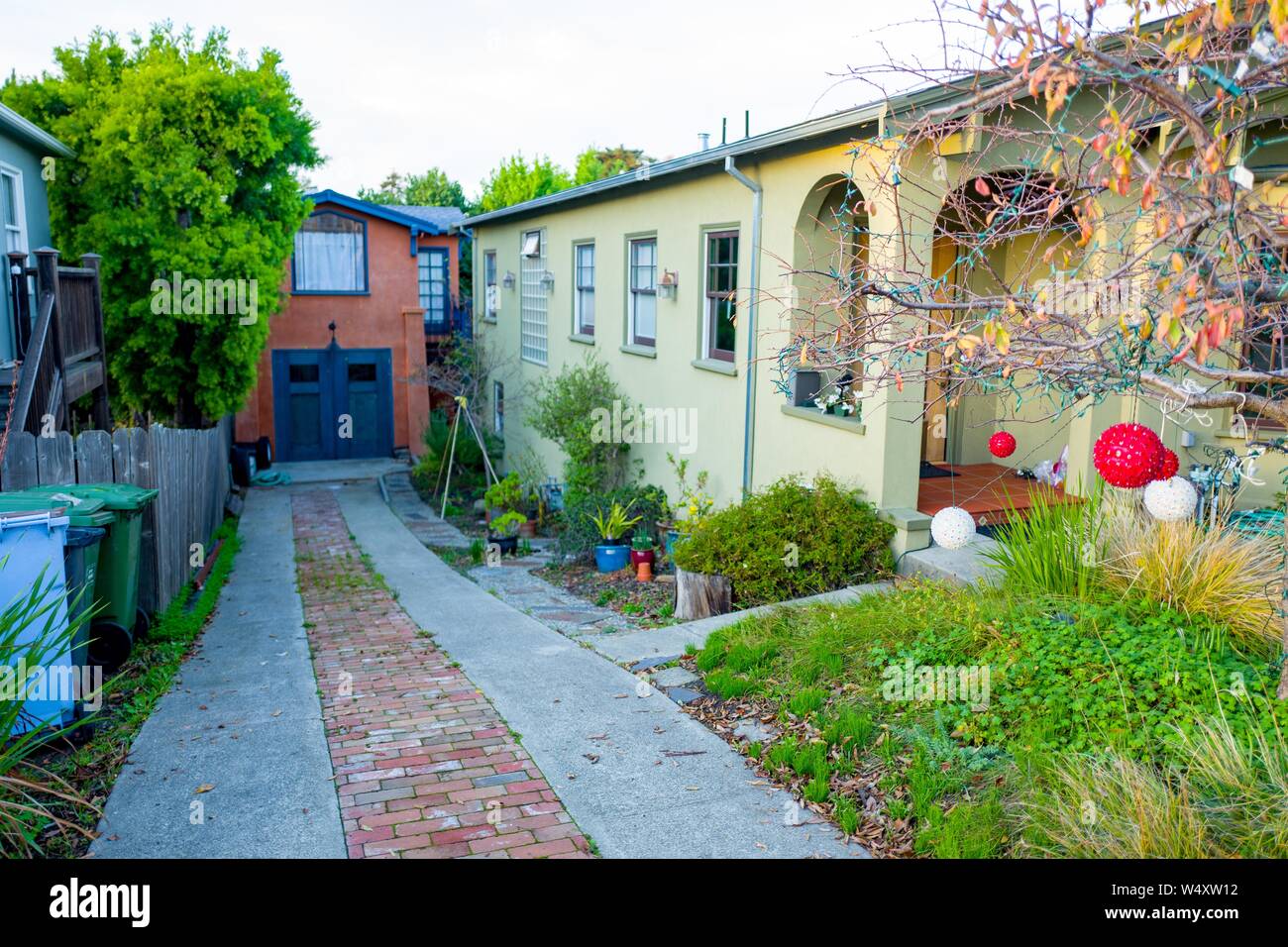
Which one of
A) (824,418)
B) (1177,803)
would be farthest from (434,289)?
(1177,803)

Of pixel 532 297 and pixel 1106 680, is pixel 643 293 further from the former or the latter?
pixel 1106 680

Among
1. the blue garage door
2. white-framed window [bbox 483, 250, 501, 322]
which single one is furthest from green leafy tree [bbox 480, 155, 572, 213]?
white-framed window [bbox 483, 250, 501, 322]

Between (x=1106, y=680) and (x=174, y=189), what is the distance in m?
14.7

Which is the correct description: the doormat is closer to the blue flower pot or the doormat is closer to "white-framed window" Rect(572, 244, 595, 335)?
the blue flower pot

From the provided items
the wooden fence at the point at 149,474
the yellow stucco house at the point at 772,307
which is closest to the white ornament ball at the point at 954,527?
the yellow stucco house at the point at 772,307

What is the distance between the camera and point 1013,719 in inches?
197

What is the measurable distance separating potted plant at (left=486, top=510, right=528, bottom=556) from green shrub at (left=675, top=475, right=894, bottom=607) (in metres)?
5.74

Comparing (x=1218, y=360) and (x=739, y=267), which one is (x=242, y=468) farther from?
(x=1218, y=360)

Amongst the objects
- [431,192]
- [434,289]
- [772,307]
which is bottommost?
[772,307]

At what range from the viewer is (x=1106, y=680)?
4.97 meters

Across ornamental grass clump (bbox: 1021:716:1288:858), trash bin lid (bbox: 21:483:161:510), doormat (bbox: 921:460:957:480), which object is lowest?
ornamental grass clump (bbox: 1021:716:1288:858)

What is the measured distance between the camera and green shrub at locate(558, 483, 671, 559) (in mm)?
12773
